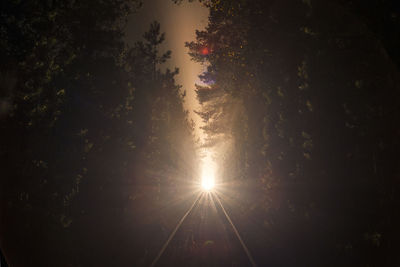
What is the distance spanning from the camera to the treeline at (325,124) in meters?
6.65

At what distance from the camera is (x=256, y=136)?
17219 millimetres

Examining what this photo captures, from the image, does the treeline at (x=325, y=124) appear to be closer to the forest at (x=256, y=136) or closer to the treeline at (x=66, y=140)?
the forest at (x=256, y=136)

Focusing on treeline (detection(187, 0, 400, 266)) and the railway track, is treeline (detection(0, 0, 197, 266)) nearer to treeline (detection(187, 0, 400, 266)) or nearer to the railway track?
the railway track

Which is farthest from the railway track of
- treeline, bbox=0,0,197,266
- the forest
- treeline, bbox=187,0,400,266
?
treeline, bbox=0,0,197,266

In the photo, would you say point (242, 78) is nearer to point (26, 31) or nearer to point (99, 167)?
point (99, 167)

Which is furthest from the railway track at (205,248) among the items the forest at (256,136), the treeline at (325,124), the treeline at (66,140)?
the treeline at (66,140)

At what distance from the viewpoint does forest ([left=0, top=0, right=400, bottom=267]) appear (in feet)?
23.0

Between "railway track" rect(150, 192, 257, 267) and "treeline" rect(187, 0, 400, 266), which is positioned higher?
"treeline" rect(187, 0, 400, 266)

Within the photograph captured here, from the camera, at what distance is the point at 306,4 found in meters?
9.70

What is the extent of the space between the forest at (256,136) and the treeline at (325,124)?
1.4 inches

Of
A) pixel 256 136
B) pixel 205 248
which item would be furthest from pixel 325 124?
pixel 256 136

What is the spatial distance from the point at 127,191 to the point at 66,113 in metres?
7.72

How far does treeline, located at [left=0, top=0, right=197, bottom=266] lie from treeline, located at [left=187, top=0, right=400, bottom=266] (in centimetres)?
615

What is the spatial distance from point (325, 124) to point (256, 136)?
8534mm
